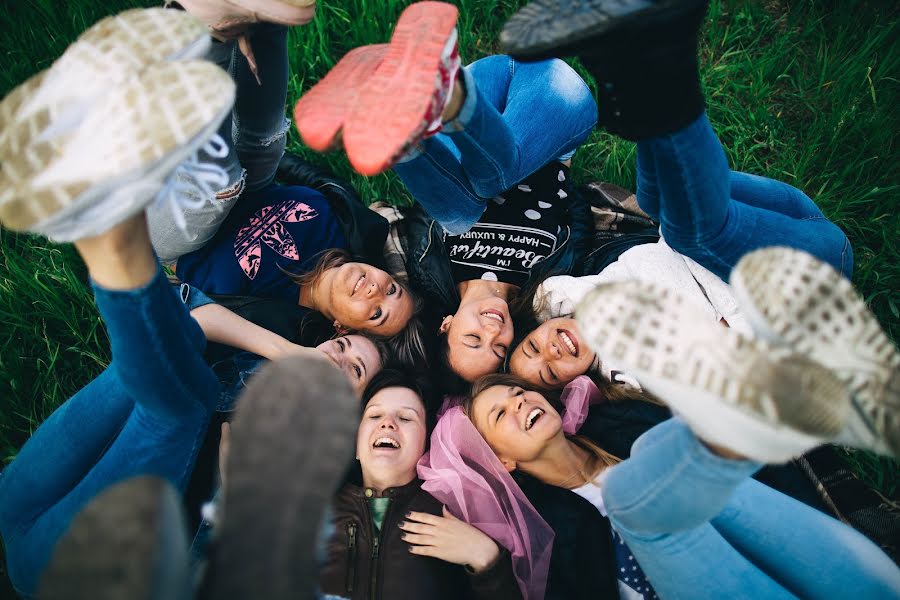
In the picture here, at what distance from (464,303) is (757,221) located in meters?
0.91

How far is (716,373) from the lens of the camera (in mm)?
787

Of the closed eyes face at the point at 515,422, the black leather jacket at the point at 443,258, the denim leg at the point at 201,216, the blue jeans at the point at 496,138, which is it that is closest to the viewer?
the blue jeans at the point at 496,138

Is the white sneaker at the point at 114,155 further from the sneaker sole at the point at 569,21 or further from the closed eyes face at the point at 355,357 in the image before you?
the closed eyes face at the point at 355,357

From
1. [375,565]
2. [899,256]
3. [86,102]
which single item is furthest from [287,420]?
[899,256]

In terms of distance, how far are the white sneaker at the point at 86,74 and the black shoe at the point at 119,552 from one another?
0.62 metres

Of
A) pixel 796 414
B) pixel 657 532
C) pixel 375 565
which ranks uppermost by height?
pixel 796 414

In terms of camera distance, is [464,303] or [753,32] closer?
[464,303]

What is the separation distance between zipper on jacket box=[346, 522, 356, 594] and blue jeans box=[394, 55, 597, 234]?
0.88m

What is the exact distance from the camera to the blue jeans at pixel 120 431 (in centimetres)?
108

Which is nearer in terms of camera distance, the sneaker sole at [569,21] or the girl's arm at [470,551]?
the sneaker sole at [569,21]

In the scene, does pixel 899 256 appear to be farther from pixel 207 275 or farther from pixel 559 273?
pixel 207 275

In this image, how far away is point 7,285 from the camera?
6.34ft

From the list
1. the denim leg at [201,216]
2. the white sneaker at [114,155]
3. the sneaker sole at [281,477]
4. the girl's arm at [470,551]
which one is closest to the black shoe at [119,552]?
the sneaker sole at [281,477]

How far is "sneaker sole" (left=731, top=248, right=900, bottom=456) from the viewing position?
89 centimetres
